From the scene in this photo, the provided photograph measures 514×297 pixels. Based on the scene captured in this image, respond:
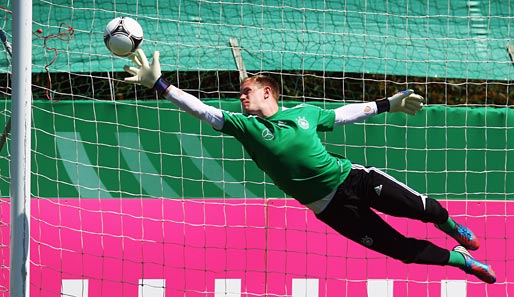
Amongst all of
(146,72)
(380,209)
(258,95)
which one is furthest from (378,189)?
(146,72)

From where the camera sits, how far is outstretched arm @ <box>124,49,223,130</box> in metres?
5.64

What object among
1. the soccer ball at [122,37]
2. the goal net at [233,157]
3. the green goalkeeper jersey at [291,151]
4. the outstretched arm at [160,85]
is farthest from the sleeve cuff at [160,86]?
the goal net at [233,157]

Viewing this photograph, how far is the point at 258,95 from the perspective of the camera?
5996 millimetres

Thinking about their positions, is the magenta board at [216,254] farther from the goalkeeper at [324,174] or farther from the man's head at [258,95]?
the man's head at [258,95]

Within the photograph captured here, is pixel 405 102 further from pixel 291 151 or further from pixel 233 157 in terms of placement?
pixel 233 157

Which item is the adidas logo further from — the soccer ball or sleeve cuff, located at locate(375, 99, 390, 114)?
the soccer ball

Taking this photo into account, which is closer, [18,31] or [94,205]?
[18,31]

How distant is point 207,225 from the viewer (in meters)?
7.33

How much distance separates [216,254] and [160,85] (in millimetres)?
1974

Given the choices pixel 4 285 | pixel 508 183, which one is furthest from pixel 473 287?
pixel 4 285

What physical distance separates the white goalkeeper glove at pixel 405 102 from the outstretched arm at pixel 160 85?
3.71 feet

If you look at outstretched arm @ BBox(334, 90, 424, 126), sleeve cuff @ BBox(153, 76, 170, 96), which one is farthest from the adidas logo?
sleeve cuff @ BBox(153, 76, 170, 96)

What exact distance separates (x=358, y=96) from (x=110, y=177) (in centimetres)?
289

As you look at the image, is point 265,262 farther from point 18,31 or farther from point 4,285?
point 18,31
